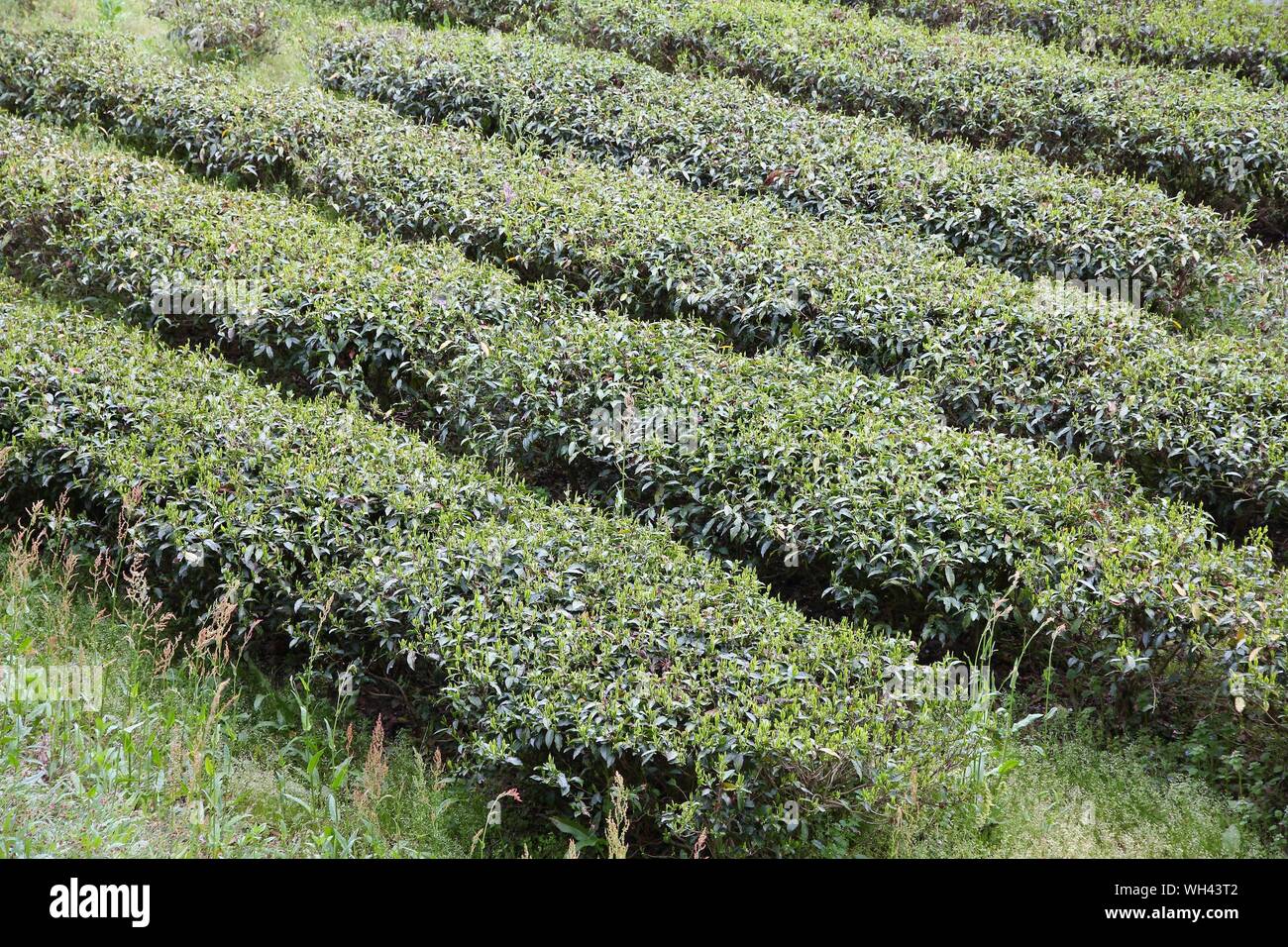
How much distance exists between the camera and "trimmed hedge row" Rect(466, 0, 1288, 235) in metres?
9.28

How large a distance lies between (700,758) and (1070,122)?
7903 millimetres

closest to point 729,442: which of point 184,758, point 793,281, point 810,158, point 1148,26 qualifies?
point 793,281

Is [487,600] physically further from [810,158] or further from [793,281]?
[810,158]

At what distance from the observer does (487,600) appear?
4980 mm

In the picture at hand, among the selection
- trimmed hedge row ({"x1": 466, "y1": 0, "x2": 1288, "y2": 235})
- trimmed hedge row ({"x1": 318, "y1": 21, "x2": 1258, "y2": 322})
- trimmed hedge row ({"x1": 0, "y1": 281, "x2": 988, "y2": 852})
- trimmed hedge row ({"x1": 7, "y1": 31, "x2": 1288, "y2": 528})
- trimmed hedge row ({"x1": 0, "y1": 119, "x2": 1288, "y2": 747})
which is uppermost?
trimmed hedge row ({"x1": 466, "y1": 0, "x2": 1288, "y2": 235})

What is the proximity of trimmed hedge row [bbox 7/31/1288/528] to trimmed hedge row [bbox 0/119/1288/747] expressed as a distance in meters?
0.42

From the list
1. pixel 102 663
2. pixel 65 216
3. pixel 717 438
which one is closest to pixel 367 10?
pixel 65 216

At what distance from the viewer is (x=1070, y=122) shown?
32.7 ft

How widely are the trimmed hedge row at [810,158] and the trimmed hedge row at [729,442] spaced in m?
2.40

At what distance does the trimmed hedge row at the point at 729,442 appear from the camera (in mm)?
5195

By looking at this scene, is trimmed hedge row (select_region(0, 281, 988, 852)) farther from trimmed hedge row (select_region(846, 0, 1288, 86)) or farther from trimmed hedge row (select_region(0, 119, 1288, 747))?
trimmed hedge row (select_region(846, 0, 1288, 86))

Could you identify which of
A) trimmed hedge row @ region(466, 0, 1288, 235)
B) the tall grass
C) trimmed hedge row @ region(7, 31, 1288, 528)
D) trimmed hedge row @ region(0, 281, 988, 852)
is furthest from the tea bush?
the tall grass

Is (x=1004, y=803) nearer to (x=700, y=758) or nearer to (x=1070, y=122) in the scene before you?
(x=700, y=758)

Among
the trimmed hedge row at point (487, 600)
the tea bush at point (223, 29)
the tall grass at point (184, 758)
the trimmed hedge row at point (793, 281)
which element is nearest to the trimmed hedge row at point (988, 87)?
the tea bush at point (223, 29)
